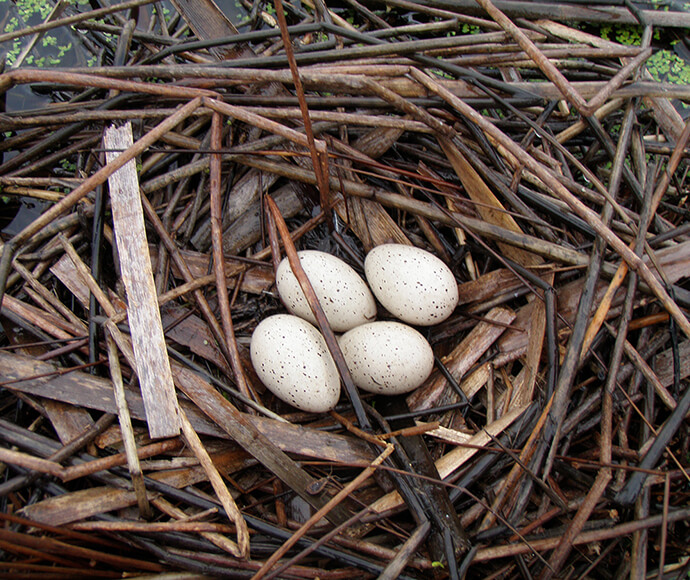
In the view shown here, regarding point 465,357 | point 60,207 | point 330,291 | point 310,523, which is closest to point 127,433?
point 310,523

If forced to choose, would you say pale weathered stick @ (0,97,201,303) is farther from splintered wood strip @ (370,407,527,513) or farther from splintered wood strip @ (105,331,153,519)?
splintered wood strip @ (370,407,527,513)

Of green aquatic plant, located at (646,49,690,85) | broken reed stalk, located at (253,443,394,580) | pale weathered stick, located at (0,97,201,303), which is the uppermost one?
pale weathered stick, located at (0,97,201,303)

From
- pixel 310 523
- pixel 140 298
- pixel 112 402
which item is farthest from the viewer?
pixel 140 298

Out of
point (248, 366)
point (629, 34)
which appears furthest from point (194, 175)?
point (629, 34)

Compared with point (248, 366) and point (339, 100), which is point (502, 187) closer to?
point (339, 100)

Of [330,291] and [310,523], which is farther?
[330,291]

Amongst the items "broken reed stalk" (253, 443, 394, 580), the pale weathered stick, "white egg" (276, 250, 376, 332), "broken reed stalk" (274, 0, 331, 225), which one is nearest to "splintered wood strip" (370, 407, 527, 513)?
"broken reed stalk" (253, 443, 394, 580)

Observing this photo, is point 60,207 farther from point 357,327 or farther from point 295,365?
point 357,327
